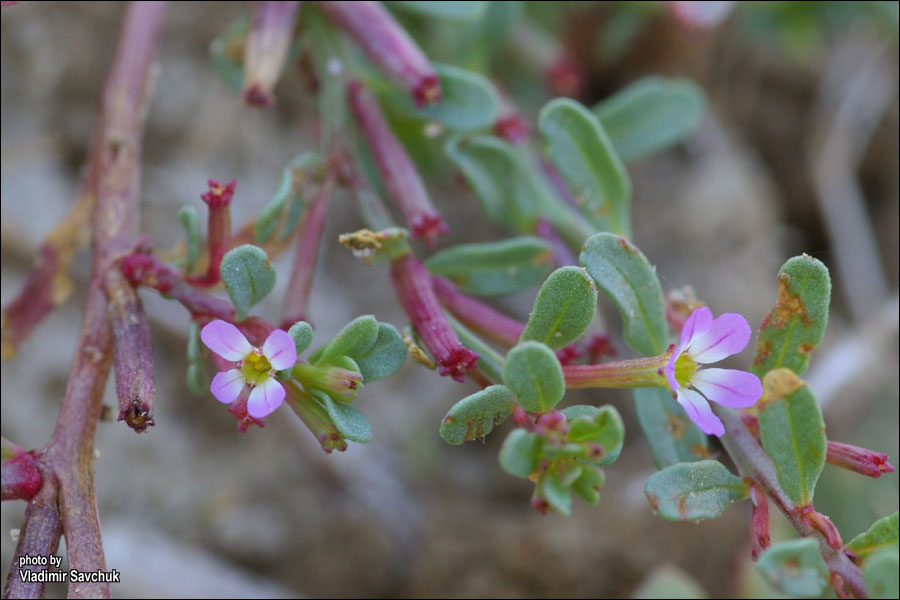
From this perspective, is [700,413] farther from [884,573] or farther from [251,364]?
[251,364]

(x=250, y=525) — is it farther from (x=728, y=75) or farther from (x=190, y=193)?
(x=728, y=75)

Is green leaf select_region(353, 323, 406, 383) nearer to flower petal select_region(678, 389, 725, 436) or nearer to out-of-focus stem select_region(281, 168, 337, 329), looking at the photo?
out-of-focus stem select_region(281, 168, 337, 329)

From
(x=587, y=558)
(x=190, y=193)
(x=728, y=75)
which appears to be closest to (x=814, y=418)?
(x=587, y=558)

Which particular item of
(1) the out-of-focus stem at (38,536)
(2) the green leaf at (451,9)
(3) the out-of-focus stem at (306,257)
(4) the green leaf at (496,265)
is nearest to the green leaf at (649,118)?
(2) the green leaf at (451,9)

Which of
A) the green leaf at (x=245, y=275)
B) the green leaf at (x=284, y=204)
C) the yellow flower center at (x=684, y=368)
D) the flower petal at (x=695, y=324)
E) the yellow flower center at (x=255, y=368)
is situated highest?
the green leaf at (x=284, y=204)

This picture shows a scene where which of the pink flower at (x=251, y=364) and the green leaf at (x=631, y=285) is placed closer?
the pink flower at (x=251, y=364)

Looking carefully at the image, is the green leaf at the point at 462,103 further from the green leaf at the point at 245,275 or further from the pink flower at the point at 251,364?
the pink flower at the point at 251,364
